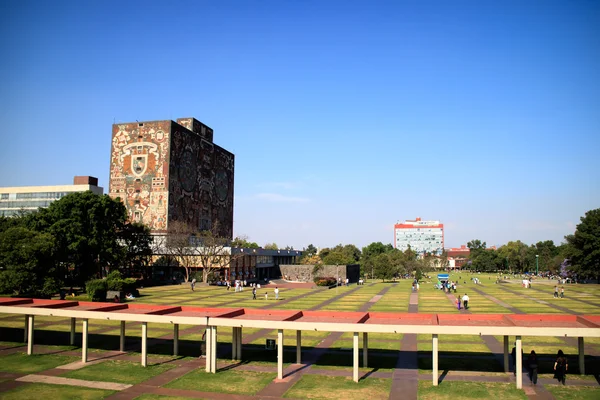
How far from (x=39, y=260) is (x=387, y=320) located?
38.0 metres

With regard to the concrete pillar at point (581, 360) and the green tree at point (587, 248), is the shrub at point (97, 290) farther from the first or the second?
the green tree at point (587, 248)

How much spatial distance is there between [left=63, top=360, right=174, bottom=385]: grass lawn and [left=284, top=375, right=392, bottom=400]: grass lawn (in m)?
7.46

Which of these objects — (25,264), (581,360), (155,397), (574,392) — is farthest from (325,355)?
(25,264)

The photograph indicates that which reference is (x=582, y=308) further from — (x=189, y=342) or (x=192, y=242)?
(x=192, y=242)

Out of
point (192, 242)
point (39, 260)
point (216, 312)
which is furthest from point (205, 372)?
point (192, 242)

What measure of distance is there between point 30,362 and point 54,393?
642 cm

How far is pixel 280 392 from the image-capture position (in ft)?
A: 63.5

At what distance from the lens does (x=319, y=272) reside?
8894 centimetres

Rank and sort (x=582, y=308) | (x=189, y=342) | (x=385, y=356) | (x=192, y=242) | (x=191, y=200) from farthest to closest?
1. (x=191, y=200)
2. (x=192, y=242)
3. (x=582, y=308)
4. (x=189, y=342)
5. (x=385, y=356)

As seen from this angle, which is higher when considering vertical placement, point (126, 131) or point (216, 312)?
point (126, 131)

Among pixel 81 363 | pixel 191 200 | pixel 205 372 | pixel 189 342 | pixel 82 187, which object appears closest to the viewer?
pixel 205 372

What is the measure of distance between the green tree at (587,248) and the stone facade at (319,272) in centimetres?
4096

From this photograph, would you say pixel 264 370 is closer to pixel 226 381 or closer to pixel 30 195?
pixel 226 381

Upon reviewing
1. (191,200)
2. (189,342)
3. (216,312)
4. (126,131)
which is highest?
(126,131)
